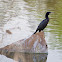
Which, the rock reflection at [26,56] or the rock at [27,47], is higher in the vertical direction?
the rock at [27,47]

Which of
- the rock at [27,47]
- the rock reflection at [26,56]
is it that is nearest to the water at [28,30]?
the rock reflection at [26,56]

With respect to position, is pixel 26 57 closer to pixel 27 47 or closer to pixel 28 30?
pixel 27 47

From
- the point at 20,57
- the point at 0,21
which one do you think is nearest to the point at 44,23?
the point at 20,57

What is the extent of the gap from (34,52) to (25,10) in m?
9.17

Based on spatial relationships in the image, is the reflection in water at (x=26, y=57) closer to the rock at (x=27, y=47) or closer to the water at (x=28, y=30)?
the water at (x=28, y=30)

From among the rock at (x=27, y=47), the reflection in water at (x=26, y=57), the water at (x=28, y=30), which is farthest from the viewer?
the rock at (x=27, y=47)

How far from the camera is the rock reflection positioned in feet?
30.6

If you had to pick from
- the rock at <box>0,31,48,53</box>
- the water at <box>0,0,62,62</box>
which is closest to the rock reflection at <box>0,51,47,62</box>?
the water at <box>0,0,62,62</box>

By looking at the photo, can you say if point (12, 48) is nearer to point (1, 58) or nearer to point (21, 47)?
point (21, 47)

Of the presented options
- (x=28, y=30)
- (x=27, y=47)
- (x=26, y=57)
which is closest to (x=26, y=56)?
(x=26, y=57)

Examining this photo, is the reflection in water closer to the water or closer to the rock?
the water

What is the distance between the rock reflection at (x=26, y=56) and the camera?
9.31m

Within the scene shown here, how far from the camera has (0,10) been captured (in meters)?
18.7

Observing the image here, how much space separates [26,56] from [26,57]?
4.1 inches
